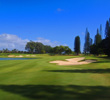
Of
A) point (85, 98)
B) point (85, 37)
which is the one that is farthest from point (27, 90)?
point (85, 37)

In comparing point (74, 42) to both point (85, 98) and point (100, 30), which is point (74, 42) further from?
point (85, 98)

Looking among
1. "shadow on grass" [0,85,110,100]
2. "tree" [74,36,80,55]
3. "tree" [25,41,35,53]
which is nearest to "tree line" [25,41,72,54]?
"tree" [25,41,35,53]

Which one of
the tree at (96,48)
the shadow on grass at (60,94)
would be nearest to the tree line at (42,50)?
the tree at (96,48)

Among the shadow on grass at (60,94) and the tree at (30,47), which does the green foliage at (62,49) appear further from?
the shadow on grass at (60,94)

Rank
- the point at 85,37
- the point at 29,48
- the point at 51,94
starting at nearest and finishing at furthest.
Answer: the point at 51,94 → the point at 85,37 → the point at 29,48

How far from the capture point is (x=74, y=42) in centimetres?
10381

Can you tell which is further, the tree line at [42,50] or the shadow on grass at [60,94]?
the tree line at [42,50]

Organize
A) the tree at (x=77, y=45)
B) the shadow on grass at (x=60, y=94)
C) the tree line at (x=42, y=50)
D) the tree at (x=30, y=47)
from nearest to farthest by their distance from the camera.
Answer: the shadow on grass at (x=60, y=94) → the tree at (x=77, y=45) → the tree line at (x=42, y=50) → the tree at (x=30, y=47)

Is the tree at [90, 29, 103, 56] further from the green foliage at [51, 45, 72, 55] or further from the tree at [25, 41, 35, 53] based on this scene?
the tree at [25, 41, 35, 53]

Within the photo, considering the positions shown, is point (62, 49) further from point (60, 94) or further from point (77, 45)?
point (60, 94)

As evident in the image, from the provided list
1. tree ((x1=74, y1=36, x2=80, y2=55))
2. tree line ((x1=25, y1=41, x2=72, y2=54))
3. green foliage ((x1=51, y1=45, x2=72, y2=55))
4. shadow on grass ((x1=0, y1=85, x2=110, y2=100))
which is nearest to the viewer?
shadow on grass ((x1=0, y1=85, x2=110, y2=100))

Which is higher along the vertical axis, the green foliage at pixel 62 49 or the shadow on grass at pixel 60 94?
the green foliage at pixel 62 49

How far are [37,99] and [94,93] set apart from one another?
2.54m

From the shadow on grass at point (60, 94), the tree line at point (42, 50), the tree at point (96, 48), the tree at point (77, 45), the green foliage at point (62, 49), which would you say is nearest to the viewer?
the shadow on grass at point (60, 94)
